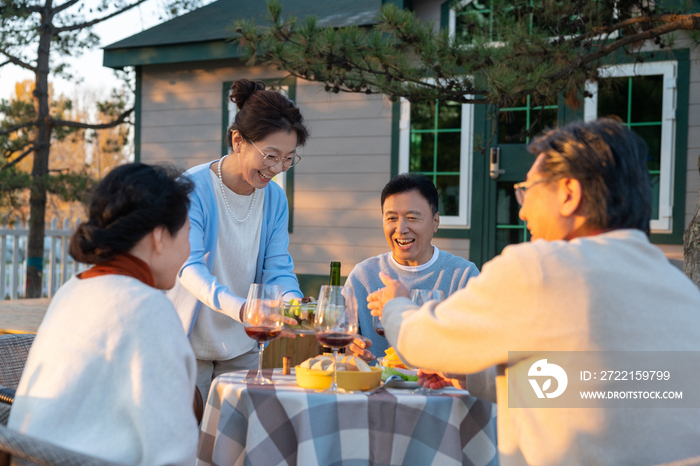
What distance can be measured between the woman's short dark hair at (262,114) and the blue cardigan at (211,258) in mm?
283

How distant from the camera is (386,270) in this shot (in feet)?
10.8

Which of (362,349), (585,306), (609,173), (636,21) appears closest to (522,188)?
(609,173)

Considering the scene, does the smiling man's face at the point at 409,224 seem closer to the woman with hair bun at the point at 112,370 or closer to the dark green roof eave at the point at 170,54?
the woman with hair bun at the point at 112,370

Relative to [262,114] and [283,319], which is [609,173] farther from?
[262,114]

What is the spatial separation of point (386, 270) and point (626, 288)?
195 cm

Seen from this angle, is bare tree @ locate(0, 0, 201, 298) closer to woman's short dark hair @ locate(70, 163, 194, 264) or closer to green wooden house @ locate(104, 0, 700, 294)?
green wooden house @ locate(104, 0, 700, 294)

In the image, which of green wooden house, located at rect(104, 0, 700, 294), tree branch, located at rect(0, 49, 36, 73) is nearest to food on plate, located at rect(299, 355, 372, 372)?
green wooden house, located at rect(104, 0, 700, 294)

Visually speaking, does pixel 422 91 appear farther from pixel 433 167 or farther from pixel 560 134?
pixel 560 134

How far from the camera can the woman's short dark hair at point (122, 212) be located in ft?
5.19

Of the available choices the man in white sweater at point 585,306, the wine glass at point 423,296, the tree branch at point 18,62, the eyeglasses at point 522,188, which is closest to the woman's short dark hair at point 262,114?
the wine glass at point 423,296

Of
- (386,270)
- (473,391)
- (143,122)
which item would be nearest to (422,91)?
(386,270)

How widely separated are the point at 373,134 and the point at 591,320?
5712 mm

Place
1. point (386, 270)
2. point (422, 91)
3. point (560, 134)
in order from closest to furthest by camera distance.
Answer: point (560, 134) → point (386, 270) → point (422, 91)
